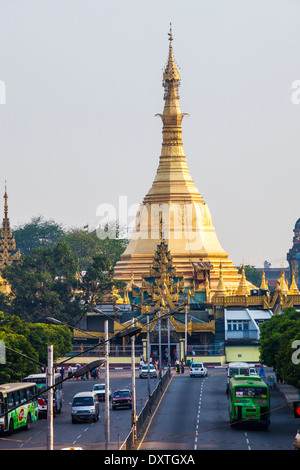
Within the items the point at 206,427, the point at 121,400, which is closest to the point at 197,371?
the point at 121,400

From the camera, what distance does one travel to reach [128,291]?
141750 mm

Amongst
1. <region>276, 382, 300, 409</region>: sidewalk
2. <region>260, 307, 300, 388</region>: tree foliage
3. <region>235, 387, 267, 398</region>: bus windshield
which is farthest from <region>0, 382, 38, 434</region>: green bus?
<region>276, 382, 300, 409</region>: sidewalk

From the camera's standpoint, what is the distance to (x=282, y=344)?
91688 mm

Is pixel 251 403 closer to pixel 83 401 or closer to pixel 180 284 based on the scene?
pixel 83 401

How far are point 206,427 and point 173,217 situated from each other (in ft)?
272

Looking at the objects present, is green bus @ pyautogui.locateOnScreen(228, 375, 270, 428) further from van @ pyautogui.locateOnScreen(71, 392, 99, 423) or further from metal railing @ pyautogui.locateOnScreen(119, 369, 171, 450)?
van @ pyautogui.locateOnScreen(71, 392, 99, 423)

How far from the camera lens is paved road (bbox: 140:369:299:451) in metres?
64.9

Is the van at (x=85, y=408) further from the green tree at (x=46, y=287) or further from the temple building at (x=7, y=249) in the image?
the temple building at (x=7, y=249)

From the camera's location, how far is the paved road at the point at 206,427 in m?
64.9

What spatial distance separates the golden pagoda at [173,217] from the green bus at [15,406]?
238ft

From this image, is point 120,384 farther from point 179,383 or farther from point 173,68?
point 173,68

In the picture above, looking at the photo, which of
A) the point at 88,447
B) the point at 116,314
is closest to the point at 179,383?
the point at 116,314

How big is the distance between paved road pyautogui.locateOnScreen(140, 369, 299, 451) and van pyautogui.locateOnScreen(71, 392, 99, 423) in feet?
11.6
